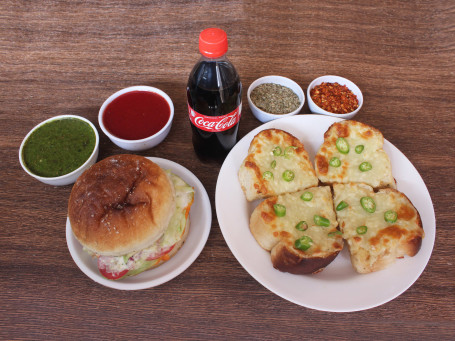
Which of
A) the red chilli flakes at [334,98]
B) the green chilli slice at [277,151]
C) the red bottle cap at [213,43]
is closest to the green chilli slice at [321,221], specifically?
the green chilli slice at [277,151]

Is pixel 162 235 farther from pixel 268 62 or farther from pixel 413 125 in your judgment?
pixel 413 125

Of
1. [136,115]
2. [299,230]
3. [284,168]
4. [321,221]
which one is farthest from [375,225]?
[136,115]

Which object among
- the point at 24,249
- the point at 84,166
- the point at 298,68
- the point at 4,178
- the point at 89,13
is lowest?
the point at 24,249

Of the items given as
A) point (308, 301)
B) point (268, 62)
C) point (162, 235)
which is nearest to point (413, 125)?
point (268, 62)

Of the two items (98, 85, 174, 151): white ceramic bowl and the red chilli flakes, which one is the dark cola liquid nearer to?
(98, 85, 174, 151): white ceramic bowl

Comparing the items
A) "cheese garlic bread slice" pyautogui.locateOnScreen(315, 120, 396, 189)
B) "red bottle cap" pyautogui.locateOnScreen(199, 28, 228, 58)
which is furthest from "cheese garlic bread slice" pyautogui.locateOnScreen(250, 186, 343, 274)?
"red bottle cap" pyautogui.locateOnScreen(199, 28, 228, 58)

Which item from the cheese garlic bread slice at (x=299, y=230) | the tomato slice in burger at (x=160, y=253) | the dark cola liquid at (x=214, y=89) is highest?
the dark cola liquid at (x=214, y=89)

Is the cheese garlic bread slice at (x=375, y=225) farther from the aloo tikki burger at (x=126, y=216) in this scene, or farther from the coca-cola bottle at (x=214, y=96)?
the aloo tikki burger at (x=126, y=216)

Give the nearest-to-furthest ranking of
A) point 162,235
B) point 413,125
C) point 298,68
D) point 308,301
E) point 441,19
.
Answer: point 308,301
point 162,235
point 413,125
point 298,68
point 441,19
